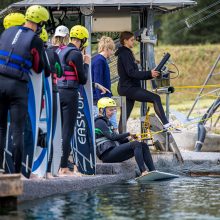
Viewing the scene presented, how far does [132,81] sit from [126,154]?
2.06m

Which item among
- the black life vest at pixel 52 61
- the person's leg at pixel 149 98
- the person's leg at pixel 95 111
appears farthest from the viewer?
the person's leg at pixel 149 98

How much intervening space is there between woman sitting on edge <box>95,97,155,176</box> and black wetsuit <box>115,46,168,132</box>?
1388 millimetres

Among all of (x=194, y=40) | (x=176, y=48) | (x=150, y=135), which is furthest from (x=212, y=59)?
(x=150, y=135)

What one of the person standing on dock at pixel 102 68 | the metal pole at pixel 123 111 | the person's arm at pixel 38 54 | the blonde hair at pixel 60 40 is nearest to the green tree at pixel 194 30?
the metal pole at pixel 123 111

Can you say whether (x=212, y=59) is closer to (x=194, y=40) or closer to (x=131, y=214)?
(x=194, y=40)

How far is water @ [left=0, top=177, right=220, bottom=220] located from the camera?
1162 cm

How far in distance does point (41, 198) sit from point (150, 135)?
541 cm

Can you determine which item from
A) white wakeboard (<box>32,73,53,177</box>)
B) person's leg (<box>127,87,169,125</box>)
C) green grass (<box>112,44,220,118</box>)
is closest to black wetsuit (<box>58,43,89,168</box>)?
white wakeboard (<box>32,73,53,177</box>)

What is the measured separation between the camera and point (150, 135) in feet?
59.6

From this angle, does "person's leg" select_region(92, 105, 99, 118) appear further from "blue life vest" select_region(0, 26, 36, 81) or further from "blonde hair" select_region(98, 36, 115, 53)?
"blue life vest" select_region(0, 26, 36, 81)

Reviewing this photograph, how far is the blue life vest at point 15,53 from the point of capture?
12742 millimetres

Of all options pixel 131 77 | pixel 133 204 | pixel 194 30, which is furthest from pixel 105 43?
pixel 194 30

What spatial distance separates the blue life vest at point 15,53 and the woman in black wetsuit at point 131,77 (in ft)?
15.3

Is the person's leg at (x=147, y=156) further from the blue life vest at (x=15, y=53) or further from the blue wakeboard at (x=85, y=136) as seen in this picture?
the blue life vest at (x=15, y=53)
